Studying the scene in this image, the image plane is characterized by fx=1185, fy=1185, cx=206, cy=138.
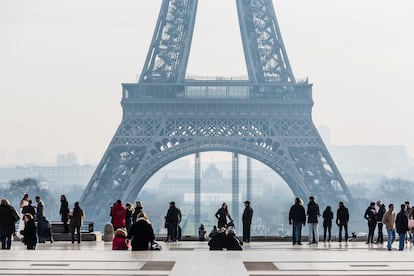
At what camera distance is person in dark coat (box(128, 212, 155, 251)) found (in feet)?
90.5

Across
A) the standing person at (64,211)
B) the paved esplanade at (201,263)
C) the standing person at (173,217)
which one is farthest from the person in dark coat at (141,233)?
the standing person at (173,217)

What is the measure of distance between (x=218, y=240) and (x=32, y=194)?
3538 inches

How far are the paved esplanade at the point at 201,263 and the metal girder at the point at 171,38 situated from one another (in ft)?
180

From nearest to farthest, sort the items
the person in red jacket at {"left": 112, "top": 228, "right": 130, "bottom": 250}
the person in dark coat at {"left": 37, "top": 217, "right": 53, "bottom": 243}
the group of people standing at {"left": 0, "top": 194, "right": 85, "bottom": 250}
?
the person in red jacket at {"left": 112, "top": 228, "right": 130, "bottom": 250} < the group of people standing at {"left": 0, "top": 194, "right": 85, "bottom": 250} < the person in dark coat at {"left": 37, "top": 217, "right": 53, "bottom": 243}

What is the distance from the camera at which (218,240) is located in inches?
1227

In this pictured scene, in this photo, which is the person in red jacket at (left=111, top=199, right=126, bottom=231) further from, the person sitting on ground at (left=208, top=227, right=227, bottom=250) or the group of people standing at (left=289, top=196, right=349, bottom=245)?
the group of people standing at (left=289, top=196, right=349, bottom=245)

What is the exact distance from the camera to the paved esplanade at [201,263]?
72.5 ft

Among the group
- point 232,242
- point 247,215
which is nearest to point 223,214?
point 247,215

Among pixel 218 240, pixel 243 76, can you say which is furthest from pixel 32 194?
pixel 218 240

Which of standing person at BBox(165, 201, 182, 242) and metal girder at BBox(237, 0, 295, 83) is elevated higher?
metal girder at BBox(237, 0, 295, 83)

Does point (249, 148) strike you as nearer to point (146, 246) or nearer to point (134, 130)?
point (134, 130)

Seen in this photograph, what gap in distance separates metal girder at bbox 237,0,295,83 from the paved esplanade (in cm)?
5459

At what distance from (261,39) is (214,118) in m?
6.53

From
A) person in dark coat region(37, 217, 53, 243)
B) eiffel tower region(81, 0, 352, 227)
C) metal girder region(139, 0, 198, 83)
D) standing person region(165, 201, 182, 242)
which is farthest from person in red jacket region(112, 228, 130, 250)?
metal girder region(139, 0, 198, 83)
